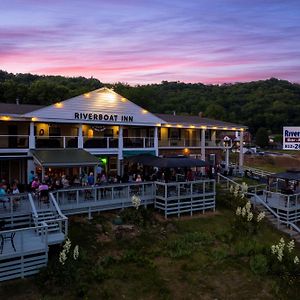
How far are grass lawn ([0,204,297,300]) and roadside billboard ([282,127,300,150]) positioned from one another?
5775mm

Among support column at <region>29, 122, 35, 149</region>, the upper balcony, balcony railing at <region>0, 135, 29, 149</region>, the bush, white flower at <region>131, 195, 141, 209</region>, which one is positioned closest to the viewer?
the bush

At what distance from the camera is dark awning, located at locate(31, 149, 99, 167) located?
21.5 meters

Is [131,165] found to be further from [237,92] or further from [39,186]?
[237,92]

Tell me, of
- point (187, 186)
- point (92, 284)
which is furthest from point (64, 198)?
point (187, 186)

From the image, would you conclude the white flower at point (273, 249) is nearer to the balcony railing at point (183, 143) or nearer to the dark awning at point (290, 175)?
the dark awning at point (290, 175)

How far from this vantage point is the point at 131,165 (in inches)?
1236

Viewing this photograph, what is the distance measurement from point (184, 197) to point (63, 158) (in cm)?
744

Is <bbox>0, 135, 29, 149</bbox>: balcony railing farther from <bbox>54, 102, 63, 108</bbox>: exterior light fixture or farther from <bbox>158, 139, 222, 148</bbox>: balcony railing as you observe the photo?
<bbox>158, 139, 222, 148</bbox>: balcony railing

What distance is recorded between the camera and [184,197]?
22141 millimetres

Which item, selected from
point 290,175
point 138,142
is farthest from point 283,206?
point 138,142

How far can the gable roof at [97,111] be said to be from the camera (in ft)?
84.0

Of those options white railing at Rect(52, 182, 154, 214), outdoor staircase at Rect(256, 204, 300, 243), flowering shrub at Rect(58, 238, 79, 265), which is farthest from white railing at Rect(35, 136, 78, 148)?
outdoor staircase at Rect(256, 204, 300, 243)

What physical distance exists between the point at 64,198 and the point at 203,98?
118097mm

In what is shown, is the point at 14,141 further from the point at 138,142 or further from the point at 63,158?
the point at 138,142
